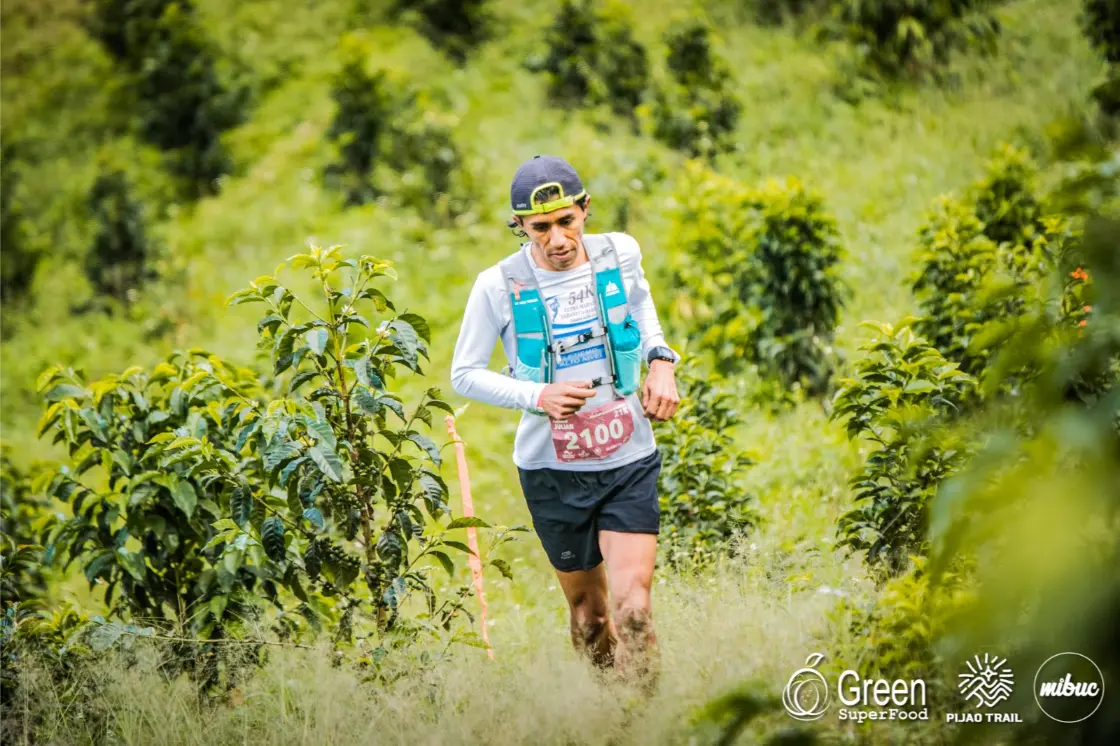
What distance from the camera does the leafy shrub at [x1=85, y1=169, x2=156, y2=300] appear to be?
520 inches

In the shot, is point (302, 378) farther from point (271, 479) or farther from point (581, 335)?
point (581, 335)

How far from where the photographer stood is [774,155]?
10.7 metres

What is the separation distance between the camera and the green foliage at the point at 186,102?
578 inches

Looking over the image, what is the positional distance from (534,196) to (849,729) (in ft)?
6.19

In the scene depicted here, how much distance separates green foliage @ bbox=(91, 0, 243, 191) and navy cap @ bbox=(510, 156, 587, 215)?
480 inches

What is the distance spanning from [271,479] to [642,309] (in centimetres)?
146

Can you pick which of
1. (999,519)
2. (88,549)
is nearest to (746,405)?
(88,549)

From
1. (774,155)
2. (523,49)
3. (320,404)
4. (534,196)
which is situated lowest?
(320,404)

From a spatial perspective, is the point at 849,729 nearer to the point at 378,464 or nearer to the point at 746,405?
the point at 378,464

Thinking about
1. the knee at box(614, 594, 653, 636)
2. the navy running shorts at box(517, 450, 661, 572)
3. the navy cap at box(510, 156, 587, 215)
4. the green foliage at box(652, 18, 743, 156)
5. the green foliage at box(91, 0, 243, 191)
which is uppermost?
the green foliage at box(91, 0, 243, 191)

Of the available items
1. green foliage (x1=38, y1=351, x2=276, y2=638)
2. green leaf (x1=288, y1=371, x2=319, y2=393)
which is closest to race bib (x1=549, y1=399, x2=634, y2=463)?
green leaf (x1=288, y1=371, x2=319, y2=393)

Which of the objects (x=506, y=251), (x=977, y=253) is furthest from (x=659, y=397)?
(x=506, y=251)

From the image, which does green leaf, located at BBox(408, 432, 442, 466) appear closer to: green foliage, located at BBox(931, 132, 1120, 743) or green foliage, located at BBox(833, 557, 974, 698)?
green foliage, located at BBox(833, 557, 974, 698)

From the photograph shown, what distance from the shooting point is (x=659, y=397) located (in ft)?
10.8
